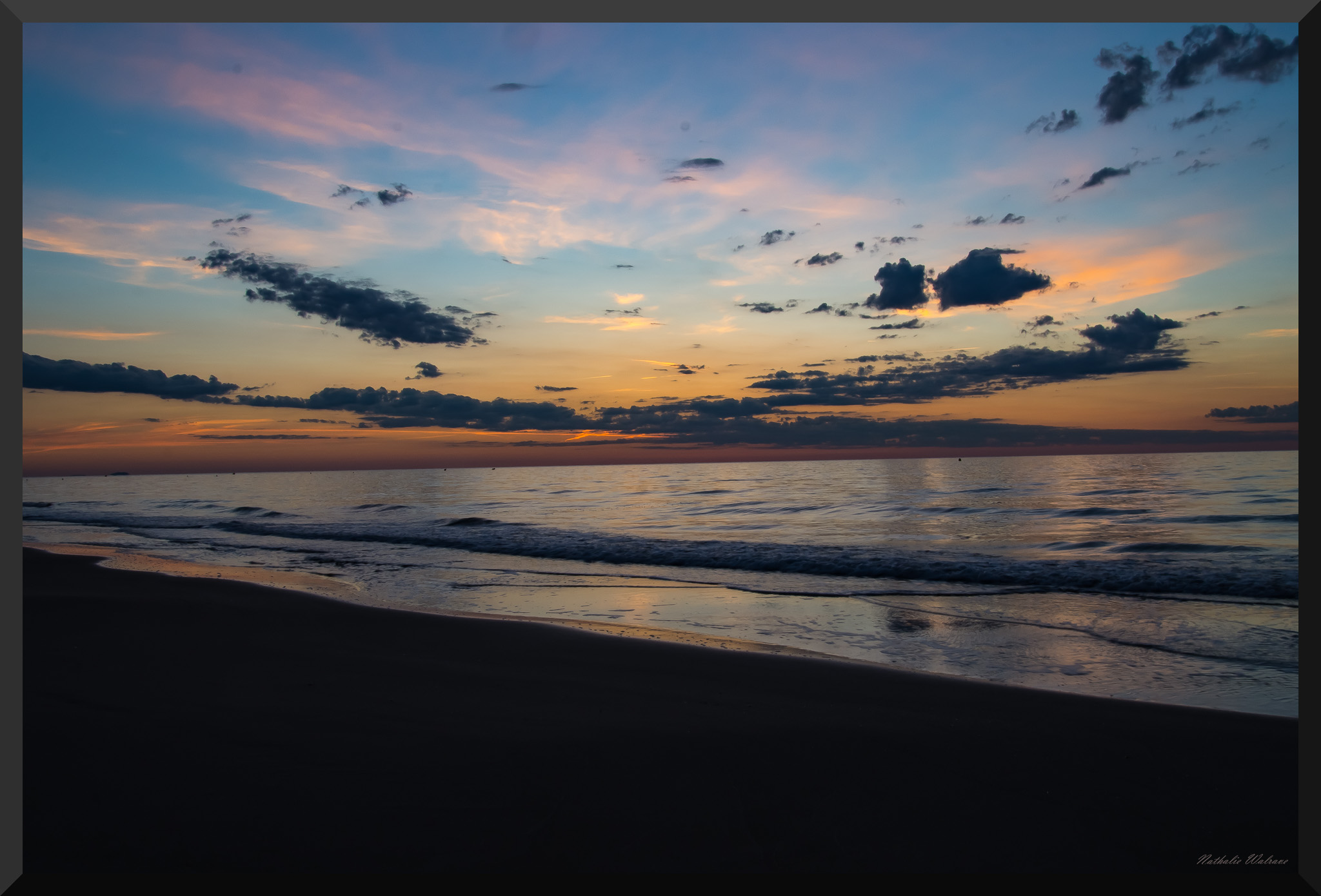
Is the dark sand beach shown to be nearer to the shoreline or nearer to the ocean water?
the shoreline

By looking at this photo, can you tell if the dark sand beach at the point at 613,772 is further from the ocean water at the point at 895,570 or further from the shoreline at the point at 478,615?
the ocean water at the point at 895,570

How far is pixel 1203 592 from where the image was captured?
11586 millimetres

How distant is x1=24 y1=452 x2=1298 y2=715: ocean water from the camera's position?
7.71 metres

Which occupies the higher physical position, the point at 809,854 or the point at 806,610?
the point at 809,854

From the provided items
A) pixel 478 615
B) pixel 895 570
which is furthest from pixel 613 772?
pixel 895 570

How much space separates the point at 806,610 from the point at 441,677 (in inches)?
254

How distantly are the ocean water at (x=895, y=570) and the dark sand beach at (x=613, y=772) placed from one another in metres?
2.06

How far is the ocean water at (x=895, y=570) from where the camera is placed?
7.71m

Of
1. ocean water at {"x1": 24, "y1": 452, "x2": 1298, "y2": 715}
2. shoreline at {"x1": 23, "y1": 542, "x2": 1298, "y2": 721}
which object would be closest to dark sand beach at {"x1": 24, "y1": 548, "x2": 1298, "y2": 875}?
shoreline at {"x1": 23, "y1": 542, "x2": 1298, "y2": 721}

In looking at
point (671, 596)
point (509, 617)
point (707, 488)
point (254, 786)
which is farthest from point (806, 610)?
point (707, 488)

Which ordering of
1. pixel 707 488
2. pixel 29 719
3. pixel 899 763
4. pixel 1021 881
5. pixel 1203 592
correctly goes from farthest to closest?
pixel 707 488 < pixel 1203 592 < pixel 29 719 < pixel 899 763 < pixel 1021 881

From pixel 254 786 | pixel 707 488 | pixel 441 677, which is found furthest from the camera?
pixel 707 488

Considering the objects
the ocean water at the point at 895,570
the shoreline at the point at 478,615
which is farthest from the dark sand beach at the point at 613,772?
the ocean water at the point at 895,570

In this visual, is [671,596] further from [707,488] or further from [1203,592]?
[707,488]
